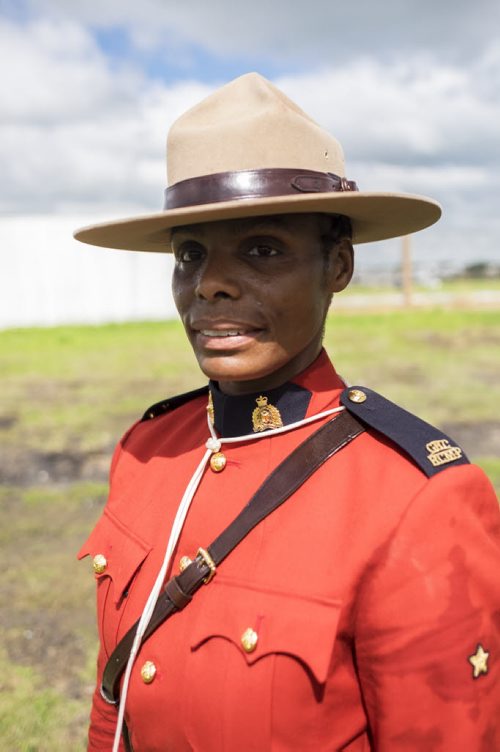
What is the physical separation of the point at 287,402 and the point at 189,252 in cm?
41

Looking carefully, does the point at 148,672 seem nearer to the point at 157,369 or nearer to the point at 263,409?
the point at 263,409

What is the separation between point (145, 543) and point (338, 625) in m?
0.58

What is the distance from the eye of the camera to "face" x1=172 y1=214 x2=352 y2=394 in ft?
5.57

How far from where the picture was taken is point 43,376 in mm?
13211

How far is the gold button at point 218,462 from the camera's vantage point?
6.26 feet

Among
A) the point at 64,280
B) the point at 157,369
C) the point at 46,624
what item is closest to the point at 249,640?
the point at 46,624

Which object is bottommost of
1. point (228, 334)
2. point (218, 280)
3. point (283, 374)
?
point (283, 374)

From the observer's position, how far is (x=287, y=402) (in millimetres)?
1866

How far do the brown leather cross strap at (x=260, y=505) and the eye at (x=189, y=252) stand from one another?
483mm

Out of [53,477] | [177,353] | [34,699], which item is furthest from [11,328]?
[34,699]

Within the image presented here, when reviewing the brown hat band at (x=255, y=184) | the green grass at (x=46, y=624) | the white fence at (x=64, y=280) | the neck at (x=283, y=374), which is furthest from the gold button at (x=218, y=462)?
the white fence at (x=64, y=280)

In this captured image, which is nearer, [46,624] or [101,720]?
[101,720]

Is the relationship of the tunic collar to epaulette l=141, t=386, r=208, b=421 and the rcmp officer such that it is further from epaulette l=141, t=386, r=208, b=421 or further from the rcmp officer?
epaulette l=141, t=386, r=208, b=421

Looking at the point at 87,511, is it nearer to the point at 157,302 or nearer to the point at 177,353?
the point at 177,353
